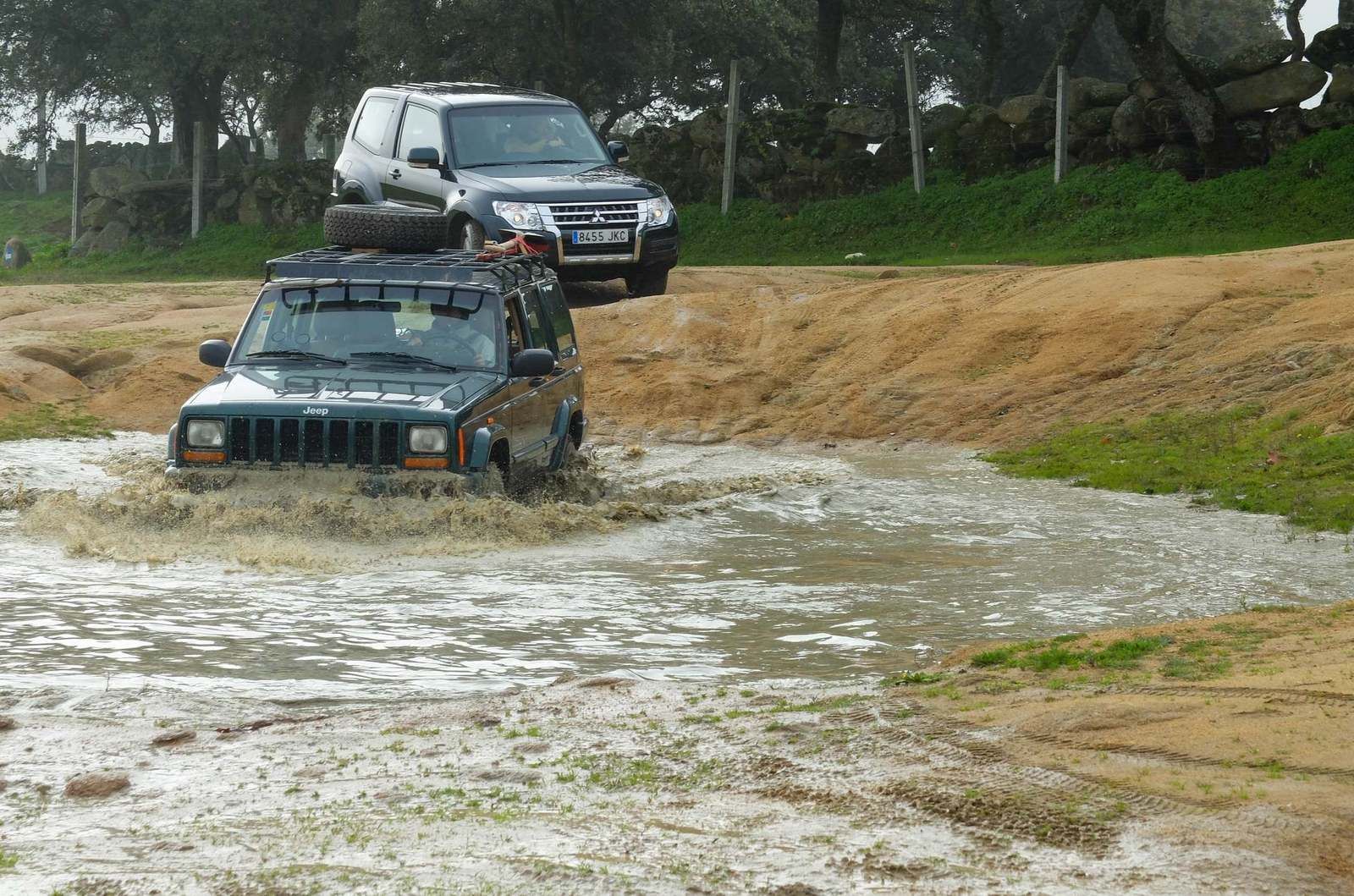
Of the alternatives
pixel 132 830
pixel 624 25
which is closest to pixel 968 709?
pixel 132 830

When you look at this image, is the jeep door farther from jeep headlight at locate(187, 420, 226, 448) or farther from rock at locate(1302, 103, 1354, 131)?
rock at locate(1302, 103, 1354, 131)

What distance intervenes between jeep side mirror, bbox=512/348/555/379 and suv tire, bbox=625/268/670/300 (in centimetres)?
770

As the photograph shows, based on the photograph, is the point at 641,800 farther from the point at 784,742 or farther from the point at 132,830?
the point at 132,830

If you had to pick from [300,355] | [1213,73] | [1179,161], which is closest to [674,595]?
[300,355]

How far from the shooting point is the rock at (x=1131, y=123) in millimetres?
23812

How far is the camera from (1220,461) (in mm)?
12484

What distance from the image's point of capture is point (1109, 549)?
1004 centimetres

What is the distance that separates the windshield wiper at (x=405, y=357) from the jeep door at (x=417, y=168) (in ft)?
21.5

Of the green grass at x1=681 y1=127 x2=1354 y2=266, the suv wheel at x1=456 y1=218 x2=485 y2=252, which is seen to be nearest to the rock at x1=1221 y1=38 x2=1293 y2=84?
the green grass at x1=681 y1=127 x2=1354 y2=266

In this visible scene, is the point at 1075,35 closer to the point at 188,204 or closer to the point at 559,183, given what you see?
the point at 559,183

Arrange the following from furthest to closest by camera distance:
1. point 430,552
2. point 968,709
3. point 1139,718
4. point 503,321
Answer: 1. point 503,321
2. point 430,552
3. point 968,709
4. point 1139,718

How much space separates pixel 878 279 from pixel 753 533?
937cm

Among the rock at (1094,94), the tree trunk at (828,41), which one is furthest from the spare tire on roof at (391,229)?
the tree trunk at (828,41)

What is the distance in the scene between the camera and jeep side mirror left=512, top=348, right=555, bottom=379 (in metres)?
10.2
